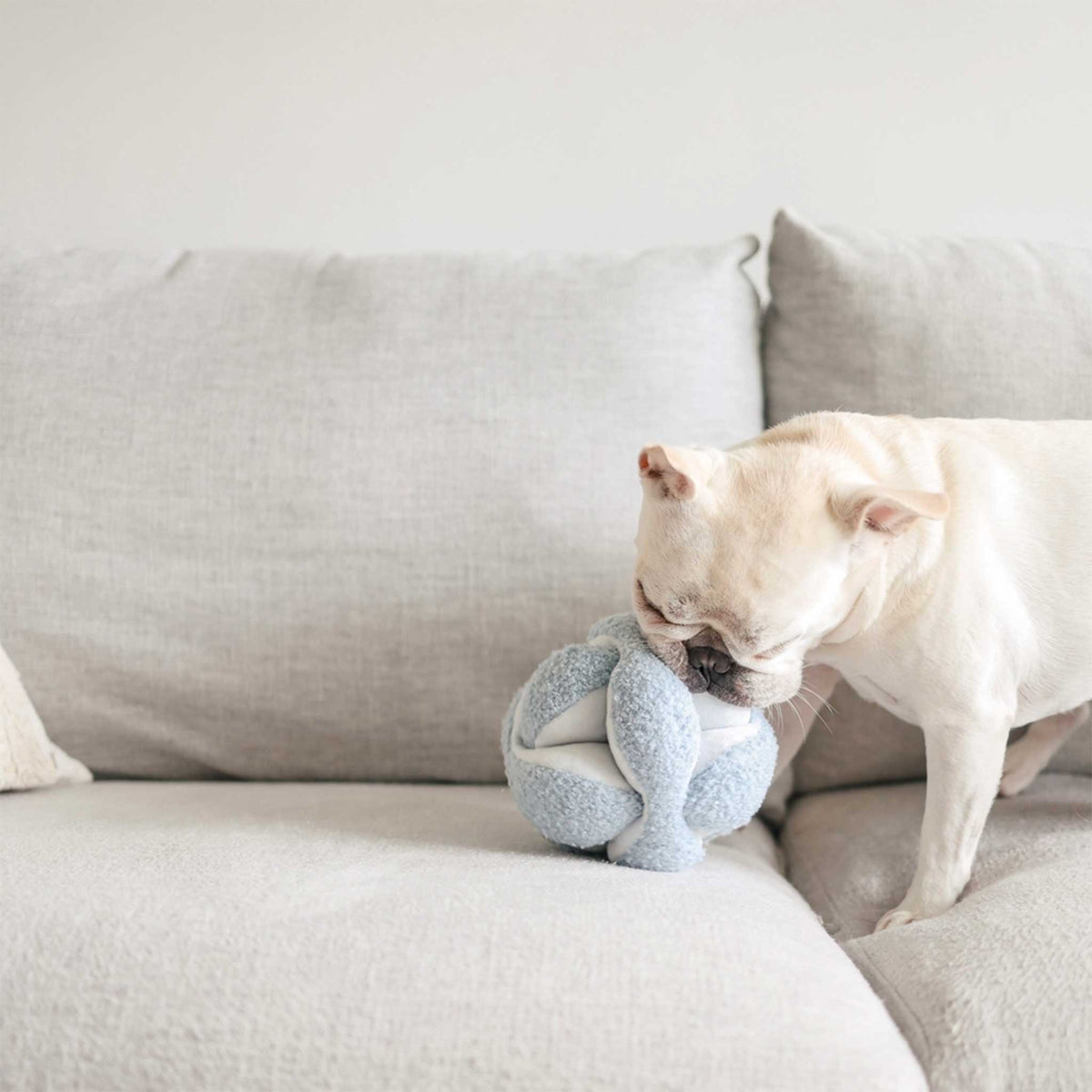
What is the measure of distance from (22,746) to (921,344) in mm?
1338

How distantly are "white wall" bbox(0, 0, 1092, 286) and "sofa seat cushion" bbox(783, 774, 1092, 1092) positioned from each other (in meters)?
1.16

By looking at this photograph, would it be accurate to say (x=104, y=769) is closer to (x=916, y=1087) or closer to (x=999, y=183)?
(x=916, y=1087)

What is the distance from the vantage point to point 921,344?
1620 millimetres

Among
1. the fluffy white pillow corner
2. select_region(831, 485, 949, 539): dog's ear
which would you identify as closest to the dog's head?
select_region(831, 485, 949, 539): dog's ear

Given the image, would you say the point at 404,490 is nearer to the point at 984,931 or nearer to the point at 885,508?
the point at 885,508

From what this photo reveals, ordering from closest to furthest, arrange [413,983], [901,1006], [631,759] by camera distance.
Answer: [413,983], [901,1006], [631,759]

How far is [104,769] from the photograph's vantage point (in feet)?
5.32

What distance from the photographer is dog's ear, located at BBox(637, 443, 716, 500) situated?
113 cm

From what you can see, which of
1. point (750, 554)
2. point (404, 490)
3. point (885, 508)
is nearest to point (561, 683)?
point (750, 554)

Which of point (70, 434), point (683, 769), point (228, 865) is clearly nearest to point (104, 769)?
point (70, 434)

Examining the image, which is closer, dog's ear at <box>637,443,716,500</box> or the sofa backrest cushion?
dog's ear at <box>637,443,716,500</box>

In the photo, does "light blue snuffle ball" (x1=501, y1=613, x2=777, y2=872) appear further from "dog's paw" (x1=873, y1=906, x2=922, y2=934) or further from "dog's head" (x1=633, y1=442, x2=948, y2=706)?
"dog's paw" (x1=873, y1=906, x2=922, y2=934)

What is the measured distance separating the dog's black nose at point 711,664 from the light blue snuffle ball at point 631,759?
0.07 feet

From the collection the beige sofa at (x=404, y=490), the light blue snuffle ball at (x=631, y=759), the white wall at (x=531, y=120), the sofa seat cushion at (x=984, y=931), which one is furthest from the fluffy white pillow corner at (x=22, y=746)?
the white wall at (x=531, y=120)
